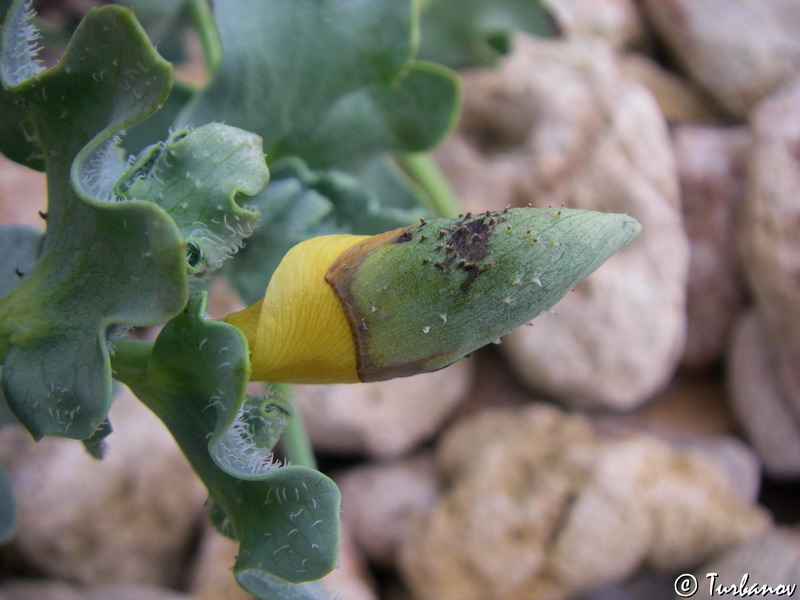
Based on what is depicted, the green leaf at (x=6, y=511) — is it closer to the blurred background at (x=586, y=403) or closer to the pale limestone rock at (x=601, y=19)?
the blurred background at (x=586, y=403)

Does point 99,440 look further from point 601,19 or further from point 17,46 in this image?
point 601,19

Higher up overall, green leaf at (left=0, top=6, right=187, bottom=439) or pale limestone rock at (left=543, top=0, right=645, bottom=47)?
green leaf at (left=0, top=6, right=187, bottom=439)

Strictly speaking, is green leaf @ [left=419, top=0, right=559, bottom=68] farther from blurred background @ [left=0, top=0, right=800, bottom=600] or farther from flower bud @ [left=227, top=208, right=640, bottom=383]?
flower bud @ [left=227, top=208, right=640, bottom=383]

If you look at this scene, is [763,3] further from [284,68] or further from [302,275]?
[302,275]

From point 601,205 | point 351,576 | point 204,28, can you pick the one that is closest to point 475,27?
point 204,28

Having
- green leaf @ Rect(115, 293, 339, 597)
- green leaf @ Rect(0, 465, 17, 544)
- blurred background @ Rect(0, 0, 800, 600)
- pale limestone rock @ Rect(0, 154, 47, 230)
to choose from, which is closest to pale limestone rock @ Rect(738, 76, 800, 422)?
blurred background @ Rect(0, 0, 800, 600)

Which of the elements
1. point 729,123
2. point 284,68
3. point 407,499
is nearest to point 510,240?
point 284,68

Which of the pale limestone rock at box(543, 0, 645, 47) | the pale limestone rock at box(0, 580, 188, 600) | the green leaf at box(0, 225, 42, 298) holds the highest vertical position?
the green leaf at box(0, 225, 42, 298)
